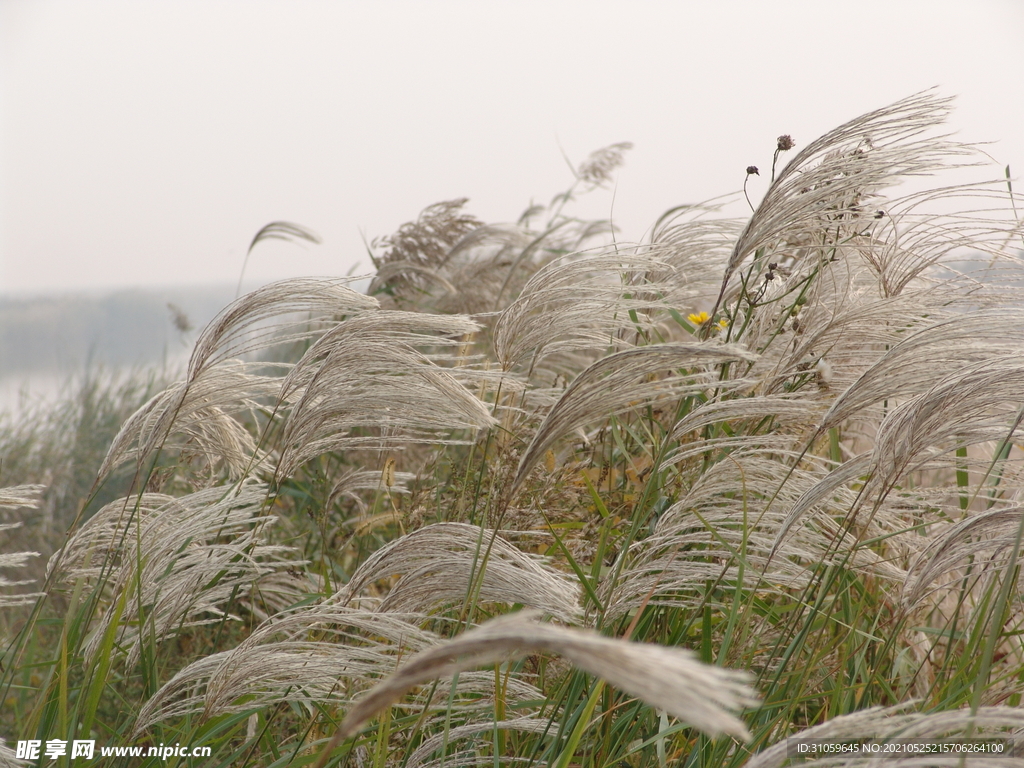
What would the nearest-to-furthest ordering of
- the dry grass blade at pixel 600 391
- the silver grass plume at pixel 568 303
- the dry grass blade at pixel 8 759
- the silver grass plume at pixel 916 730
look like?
the silver grass plume at pixel 916 730, the dry grass blade at pixel 600 391, the dry grass blade at pixel 8 759, the silver grass plume at pixel 568 303

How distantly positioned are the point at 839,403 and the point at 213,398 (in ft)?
3.93

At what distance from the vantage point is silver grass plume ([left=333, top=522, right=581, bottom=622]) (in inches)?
40.0

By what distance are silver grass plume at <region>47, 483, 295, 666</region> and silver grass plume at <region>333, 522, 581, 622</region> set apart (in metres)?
0.35

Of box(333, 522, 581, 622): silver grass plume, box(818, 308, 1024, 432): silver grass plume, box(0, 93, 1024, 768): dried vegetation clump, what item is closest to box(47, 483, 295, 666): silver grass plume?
box(0, 93, 1024, 768): dried vegetation clump

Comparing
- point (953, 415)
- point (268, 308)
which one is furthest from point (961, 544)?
point (268, 308)

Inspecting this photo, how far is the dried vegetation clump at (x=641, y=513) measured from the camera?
3.46 feet

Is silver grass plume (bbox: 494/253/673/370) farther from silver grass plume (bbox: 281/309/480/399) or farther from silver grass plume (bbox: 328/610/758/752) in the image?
silver grass plume (bbox: 328/610/758/752)

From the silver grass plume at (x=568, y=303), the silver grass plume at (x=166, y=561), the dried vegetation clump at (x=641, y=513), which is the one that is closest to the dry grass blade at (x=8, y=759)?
the dried vegetation clump at (x=641, y=513)

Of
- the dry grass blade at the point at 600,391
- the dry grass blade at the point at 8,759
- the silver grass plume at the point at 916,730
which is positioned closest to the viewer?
the silver grass plume at the point at 916,730

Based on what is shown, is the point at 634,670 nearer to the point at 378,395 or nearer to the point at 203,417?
the point at 378,395

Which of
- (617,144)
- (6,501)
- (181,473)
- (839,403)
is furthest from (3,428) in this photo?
(839,403)

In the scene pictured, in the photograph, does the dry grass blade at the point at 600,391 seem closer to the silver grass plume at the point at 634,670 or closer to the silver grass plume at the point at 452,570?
the silver grass plume at the point at 452,570

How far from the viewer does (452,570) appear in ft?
3.54

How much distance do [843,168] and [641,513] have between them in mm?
685
